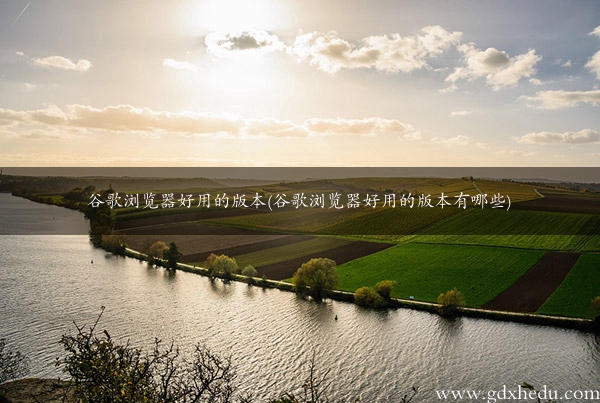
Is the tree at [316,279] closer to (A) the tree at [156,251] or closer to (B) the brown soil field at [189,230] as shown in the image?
(A) the tree at [156,251]

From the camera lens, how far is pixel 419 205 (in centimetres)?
11425

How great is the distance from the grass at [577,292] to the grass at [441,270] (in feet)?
20.5

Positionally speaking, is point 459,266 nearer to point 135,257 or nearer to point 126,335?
point 126,335

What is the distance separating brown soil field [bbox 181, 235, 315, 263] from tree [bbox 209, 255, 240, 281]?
32.7ft

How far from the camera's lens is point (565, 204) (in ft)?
348

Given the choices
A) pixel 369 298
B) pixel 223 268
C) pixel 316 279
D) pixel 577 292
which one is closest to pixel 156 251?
pixel 223 268

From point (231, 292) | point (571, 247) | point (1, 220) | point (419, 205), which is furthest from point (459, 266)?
point (1, 220)

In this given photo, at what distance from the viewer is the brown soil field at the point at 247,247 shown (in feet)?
277

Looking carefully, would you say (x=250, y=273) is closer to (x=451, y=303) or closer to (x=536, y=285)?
(x=451, y=303)

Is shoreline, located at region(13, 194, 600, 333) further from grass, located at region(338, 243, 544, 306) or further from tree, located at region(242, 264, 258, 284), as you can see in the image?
tree, located at region(242, 264, 258, 284)

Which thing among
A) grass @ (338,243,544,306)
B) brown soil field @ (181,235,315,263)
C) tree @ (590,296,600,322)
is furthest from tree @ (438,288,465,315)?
brown soil field @ (181,235,315,263)

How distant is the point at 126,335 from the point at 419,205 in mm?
83740

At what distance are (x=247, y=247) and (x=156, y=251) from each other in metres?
17.1

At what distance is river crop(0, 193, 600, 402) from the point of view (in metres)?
39.2
